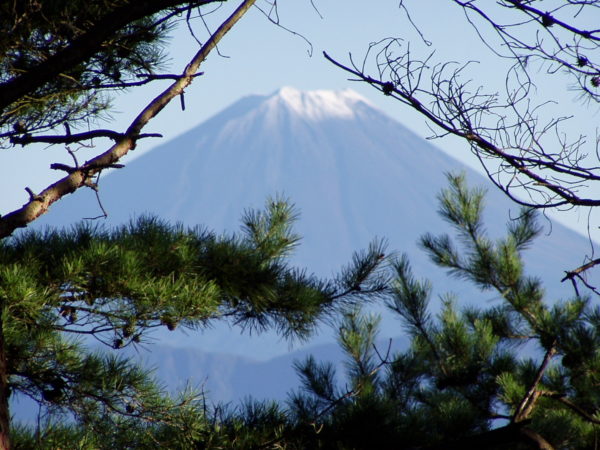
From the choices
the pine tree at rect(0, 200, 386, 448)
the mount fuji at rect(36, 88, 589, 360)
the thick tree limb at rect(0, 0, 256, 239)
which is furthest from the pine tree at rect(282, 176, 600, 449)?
the mount fuji at rect(36, 88, 589, 360)

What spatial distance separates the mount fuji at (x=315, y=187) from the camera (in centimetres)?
8994

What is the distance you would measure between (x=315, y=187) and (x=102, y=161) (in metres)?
92.6

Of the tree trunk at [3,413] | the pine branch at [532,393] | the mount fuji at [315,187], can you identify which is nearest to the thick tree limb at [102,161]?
the tree trunk at [3,413]

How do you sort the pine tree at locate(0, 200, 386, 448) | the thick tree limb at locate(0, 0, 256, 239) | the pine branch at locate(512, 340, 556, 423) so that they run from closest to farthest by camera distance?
the pine branch at locate(512, 340, 556, 423), the thick tree limb at locate(0, 0, 256, 239), the pine tree at locate(0, 200, 386, 448)

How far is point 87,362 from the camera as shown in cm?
265

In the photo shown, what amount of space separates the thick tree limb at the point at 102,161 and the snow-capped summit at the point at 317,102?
348ft

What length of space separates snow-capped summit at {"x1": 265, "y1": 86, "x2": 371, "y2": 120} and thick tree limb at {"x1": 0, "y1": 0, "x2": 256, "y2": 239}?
106204mm

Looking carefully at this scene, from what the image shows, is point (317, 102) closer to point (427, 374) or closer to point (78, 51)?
point (427, 374)

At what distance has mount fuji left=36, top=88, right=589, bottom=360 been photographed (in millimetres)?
89938

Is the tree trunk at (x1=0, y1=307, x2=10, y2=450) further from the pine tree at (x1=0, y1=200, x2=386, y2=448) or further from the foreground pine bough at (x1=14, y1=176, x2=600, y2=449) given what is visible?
the pine tree at (x1=0, y1=200, x2=386, y2=448)

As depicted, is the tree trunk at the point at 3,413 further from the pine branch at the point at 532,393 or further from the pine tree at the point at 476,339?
the pine tree at the point at 476,339

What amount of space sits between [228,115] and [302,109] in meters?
10.9

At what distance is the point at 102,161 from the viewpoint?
148cm

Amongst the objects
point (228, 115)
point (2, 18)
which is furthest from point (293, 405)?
point (228, 115)
